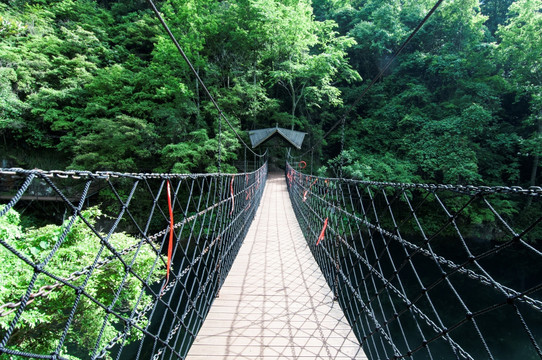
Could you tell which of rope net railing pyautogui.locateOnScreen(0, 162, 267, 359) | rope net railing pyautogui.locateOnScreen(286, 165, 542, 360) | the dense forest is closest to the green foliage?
rope net railing pyautogui.locateOnScreen(0, 162, 267, 359)

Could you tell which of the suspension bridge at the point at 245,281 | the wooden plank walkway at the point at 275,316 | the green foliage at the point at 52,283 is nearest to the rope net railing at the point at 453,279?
→ the suspension bridge at the point at 245,281

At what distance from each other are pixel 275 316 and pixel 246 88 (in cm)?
812

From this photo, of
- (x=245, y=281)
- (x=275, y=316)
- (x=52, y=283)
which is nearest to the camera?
(x=275, y=316)

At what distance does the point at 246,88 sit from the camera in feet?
27.6

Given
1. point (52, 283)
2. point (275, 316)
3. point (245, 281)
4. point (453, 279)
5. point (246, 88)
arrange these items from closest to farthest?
point (275, 316), point (245, 281), point (52, 283), point (453, 279), point (246, 88)

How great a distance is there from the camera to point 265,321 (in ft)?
4.56

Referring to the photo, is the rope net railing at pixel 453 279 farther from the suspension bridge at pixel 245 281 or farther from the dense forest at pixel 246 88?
the dense forest at pixel 246 88

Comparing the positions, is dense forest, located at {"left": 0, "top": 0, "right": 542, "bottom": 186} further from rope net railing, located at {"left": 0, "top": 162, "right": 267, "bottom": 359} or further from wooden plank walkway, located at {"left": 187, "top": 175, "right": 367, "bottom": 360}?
wooden plank walkway, located at {"left": 187, "top": 175, "right": 367, "bottom": 360}

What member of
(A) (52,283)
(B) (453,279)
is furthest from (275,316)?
(B) (453,279)

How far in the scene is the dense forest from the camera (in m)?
7.13

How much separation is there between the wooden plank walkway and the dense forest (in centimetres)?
508

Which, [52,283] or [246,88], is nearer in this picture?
[52,283]

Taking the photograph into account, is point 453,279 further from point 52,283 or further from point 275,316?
point 52,283

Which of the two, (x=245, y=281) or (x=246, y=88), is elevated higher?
(x=246, y=88)
